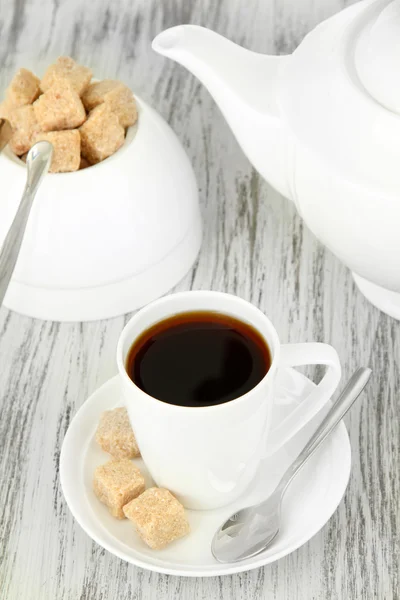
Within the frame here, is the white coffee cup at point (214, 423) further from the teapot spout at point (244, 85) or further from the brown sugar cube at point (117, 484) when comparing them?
the teapot spout at point (244, 85)

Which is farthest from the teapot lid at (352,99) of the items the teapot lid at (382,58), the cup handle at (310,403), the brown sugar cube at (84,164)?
the brown sugar cube at (84,164)

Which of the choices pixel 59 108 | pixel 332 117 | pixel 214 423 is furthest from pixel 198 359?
pixel 59 108

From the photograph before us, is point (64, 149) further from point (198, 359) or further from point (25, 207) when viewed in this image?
point (198, 359)

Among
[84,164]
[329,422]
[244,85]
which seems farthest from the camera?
[84,164]

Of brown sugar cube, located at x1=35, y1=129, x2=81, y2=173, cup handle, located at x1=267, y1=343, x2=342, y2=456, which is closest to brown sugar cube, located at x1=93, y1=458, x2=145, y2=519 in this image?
cup handle, located at x1=267, y1=343, x2=342, y2=456

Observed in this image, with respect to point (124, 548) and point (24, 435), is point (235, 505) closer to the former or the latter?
point (124, 548)
